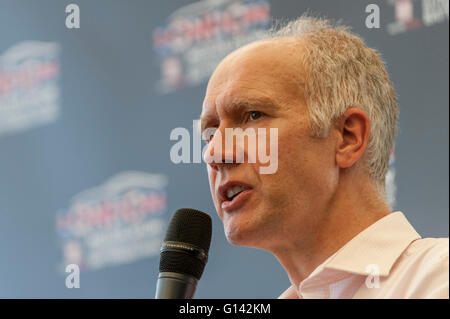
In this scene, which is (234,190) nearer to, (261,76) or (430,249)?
(261,76)

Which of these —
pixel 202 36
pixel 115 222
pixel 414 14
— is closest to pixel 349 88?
pixel 414 14

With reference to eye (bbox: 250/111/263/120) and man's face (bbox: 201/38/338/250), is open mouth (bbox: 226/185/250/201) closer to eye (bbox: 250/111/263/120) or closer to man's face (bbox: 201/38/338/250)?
man's face (bbox: 201/38/338/250)

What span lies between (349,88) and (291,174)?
201 millimetres

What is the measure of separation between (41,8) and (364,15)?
4.86 feet

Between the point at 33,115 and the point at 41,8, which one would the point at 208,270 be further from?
the point at 41,8

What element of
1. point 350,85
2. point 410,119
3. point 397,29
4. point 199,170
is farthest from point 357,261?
point 199,170

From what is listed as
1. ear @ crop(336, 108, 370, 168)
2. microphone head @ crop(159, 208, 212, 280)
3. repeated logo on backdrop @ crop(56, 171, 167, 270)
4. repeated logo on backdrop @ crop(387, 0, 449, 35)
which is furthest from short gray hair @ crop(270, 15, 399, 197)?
repeated logo on backdrop @ crop(56, 171, 167, 270)

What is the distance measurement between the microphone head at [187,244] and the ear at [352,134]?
0.27 metres

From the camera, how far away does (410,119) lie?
2150 mm

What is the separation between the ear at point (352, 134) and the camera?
3.87ft

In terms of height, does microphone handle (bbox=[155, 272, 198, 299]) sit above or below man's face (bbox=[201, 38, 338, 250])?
below

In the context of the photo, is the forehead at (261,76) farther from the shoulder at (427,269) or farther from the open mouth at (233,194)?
the shoulder at (427,269)

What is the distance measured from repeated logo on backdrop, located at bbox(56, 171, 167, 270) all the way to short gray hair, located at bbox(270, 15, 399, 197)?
4.66 ft

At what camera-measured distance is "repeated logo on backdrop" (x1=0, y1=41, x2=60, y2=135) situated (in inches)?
115
